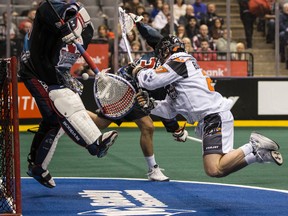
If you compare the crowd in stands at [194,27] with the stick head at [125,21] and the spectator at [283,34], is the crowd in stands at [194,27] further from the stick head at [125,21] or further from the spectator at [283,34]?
the stick head at [125,21]

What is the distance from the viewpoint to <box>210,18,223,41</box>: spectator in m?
15.1

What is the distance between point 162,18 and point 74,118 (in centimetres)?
834

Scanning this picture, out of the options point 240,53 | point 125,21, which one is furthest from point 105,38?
point 125,21

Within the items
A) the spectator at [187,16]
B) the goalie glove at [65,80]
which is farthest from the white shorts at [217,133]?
the spectator at [187,16]

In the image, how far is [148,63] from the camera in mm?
8672

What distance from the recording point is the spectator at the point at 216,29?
15070mm

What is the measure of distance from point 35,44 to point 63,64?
12.5 inches

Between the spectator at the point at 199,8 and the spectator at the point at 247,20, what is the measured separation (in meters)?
0.60

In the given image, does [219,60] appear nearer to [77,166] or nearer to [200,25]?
[200,25]

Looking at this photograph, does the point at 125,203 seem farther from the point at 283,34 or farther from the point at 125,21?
the point at 283,34

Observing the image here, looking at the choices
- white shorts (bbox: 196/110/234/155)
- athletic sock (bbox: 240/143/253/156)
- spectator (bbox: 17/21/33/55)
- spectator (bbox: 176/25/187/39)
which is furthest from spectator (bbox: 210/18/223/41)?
athletic sock (bbox: 240/143/253/156)

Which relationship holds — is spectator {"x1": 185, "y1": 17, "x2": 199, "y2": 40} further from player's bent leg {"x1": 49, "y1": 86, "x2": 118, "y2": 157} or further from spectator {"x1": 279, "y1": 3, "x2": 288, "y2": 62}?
player's bent leg {"x1": 49, "y1": 86, "x2": 118, "y2": 157}

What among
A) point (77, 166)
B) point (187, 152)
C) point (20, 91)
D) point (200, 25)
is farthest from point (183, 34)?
point (77, 166)

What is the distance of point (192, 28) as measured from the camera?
598 inches
